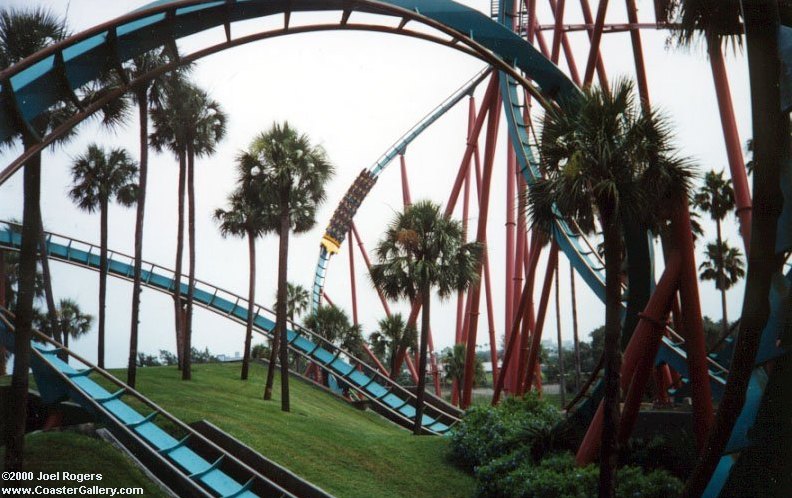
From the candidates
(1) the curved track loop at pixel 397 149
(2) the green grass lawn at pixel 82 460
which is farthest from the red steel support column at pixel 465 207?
(2) the green grass lawn at pixel 82 460

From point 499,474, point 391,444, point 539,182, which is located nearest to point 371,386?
point 391,444

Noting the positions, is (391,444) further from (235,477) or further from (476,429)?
(235,477)

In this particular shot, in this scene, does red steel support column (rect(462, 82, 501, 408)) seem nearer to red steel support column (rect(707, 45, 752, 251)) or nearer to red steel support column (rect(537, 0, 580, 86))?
red steel support column (rect(537, 0, 580, 86))

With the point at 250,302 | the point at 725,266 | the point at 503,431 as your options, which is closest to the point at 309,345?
the point at 250,302

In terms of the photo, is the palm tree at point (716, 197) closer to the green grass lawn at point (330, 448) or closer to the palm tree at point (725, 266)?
the palm tree at point (725, 266)

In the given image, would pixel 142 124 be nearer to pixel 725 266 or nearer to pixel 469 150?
pixel 469 150

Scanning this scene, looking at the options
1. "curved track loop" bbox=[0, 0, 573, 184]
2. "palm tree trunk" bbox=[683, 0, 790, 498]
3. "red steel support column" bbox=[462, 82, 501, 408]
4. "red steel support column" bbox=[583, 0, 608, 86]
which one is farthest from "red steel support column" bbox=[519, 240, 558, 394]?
"palm tree trunk" bbox=[683, 0, 790, 498]
